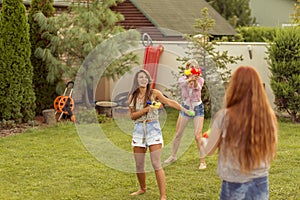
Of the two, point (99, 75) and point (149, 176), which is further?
point (99, 75)

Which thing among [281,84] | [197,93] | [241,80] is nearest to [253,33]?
[281,84]

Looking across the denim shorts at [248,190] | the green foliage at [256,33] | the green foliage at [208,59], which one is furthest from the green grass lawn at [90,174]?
the green foliage at [256,33]

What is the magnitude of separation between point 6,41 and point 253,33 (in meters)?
11.3

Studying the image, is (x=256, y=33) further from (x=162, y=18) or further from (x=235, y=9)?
(x=235, y=9)

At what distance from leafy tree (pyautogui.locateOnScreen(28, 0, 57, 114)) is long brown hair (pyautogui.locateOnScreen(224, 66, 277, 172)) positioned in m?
8.13

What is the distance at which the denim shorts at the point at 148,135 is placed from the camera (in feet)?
19.1

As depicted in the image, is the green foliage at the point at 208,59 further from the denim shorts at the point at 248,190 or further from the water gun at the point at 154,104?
the denim shorts at the point at 248,190

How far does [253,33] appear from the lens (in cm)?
1959

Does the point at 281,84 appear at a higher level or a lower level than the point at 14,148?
higher

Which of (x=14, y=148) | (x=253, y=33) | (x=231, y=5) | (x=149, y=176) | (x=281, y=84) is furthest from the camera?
(x=231, y=5)

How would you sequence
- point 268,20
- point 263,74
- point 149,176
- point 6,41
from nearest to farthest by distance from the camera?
point 149,176, point 6,41, point 263,74, point 268,20

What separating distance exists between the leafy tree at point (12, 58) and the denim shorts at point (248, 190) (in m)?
7.24

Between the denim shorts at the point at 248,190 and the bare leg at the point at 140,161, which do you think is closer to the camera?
the denim shorts at the point at 248,190

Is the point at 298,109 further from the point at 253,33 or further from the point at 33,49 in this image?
the point at 253,33
